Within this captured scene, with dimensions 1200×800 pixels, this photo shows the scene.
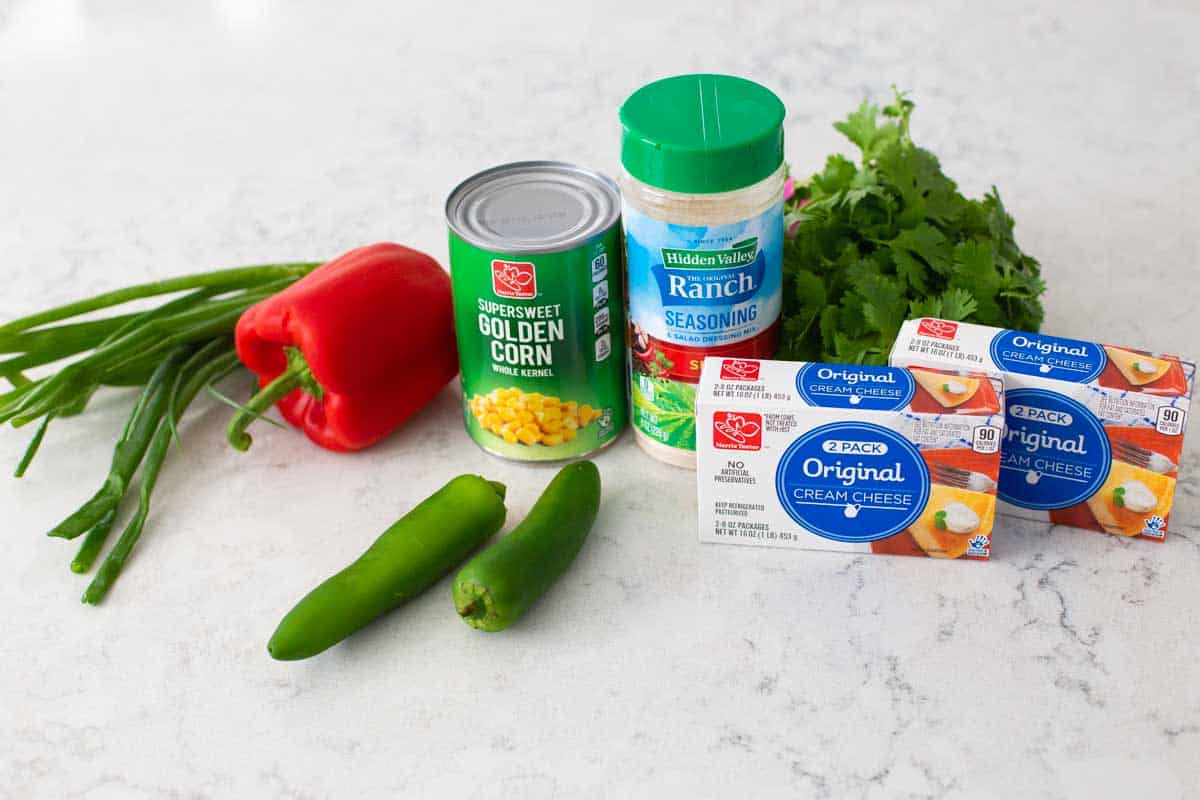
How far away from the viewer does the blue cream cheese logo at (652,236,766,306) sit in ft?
5.71

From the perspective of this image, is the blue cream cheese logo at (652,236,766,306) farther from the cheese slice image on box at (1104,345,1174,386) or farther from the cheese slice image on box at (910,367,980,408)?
the cheese slice image on box at (1104,345,1174,386)

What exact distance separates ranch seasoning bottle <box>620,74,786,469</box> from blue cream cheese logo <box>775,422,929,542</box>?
0.63ft

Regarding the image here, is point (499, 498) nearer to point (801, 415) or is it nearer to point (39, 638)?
point (801, 415)

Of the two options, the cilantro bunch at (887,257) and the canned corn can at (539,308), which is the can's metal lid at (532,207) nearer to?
the canned corn can at (539,308)

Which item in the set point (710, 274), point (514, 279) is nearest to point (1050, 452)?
point (710, 274)

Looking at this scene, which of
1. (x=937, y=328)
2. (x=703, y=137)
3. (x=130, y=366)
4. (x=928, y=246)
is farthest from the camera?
(x=130, y=366)

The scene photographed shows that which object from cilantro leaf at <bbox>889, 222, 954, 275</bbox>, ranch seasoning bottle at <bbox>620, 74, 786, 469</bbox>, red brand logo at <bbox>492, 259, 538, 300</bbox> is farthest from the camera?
cilantro leaf at <bbox>889, 222, 954, 275</bbox>

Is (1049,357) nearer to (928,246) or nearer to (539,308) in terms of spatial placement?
(928,246)

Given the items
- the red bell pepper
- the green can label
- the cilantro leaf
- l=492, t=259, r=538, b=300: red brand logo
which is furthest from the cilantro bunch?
the red bell pepper

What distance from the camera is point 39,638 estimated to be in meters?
1.75

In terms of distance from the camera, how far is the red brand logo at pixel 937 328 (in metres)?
1.76

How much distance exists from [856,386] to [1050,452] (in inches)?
10.1

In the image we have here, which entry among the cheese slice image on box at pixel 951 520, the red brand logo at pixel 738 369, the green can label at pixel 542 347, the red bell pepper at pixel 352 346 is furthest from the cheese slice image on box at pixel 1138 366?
the red bell pepper at pixel 352 346

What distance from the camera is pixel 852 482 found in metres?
1.73
